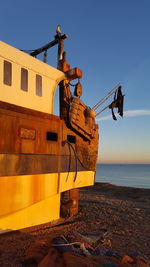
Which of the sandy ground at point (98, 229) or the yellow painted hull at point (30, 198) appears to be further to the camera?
the yellow painted hull at point (30, 198)

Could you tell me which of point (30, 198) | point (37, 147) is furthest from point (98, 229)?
point (37, 147)

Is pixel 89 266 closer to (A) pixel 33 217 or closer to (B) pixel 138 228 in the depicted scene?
(A) pixel 33 217

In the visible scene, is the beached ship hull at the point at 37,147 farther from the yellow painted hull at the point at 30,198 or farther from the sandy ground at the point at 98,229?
the sandy ground at the point at 98,229

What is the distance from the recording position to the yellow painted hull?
6227mm

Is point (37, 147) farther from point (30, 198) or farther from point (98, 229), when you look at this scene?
point (98, 229)

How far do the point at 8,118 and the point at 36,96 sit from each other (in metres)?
2.12

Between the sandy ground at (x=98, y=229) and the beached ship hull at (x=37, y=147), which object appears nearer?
the sandy ground at (x=98, y=229)

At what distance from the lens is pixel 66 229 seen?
26.5ft

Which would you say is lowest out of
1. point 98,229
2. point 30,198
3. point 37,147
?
point 98,229

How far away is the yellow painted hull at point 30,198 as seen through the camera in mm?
6227

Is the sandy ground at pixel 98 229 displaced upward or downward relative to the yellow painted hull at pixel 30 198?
downward

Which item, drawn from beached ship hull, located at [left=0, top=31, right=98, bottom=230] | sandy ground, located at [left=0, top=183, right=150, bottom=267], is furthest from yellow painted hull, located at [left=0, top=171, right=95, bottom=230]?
sandy ground, located at [left=0, top=183, right=150, bottom=267]

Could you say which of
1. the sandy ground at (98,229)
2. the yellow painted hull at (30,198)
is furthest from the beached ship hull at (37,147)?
the sandy ground at (98,229)

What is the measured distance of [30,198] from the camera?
685 centimetres
